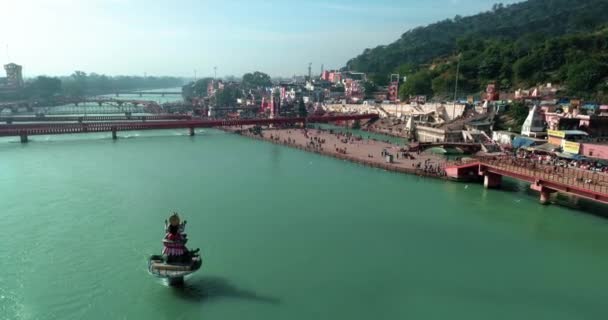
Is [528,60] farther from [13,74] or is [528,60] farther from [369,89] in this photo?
[13,74]

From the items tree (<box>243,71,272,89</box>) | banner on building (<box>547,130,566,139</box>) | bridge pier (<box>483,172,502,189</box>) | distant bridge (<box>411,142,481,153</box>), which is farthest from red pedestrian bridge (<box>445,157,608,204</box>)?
tree (<box>243,71,272,89</box>)

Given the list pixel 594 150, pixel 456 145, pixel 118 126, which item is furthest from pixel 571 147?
pixel 118 126

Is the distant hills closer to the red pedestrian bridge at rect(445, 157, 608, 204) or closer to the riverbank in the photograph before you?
the riverbank

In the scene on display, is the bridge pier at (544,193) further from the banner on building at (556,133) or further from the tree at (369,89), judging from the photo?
the tree at (369,89)

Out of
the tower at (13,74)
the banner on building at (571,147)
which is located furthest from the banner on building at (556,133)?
the tower at (13,74)

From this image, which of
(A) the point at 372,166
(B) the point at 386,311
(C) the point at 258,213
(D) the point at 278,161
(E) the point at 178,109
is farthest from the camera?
(E) the point at 178,109

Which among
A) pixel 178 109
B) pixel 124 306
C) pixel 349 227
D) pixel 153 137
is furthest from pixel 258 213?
pixel 178 109

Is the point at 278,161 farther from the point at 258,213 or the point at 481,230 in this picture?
the point at 481,230
